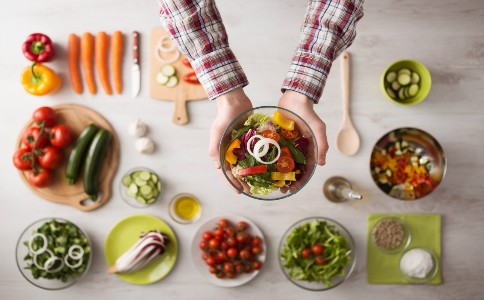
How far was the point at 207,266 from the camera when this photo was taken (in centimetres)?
247

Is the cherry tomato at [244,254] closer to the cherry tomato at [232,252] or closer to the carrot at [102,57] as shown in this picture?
the cherry tomato at [232,252]

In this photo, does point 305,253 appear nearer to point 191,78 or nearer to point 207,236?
point 207,236

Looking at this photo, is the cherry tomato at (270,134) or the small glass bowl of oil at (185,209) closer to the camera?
the cherry tomato at (270,134)

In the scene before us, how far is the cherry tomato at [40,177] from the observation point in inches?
93.8

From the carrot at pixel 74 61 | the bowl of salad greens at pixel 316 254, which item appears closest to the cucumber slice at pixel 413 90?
the bowl of salad greens at pixel 316 254

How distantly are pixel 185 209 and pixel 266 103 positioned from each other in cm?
67

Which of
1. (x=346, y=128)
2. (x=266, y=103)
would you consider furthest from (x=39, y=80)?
(x=346, y=128)

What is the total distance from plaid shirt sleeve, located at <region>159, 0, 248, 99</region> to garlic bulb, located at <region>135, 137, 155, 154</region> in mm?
794

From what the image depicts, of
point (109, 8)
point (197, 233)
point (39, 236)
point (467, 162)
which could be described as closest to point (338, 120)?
point (467, 162)

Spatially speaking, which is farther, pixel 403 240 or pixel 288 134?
pixel 403 240

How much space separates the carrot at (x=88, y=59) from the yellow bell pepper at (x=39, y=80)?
0.47ft

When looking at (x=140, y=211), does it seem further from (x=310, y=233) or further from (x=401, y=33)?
(x=401, y=33)

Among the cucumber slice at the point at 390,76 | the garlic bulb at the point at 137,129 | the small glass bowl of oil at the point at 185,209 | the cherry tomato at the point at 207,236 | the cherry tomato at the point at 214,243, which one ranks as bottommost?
the cherry tomato at the point at 214,243

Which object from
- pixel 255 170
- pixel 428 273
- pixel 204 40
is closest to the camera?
pixel 255 170
